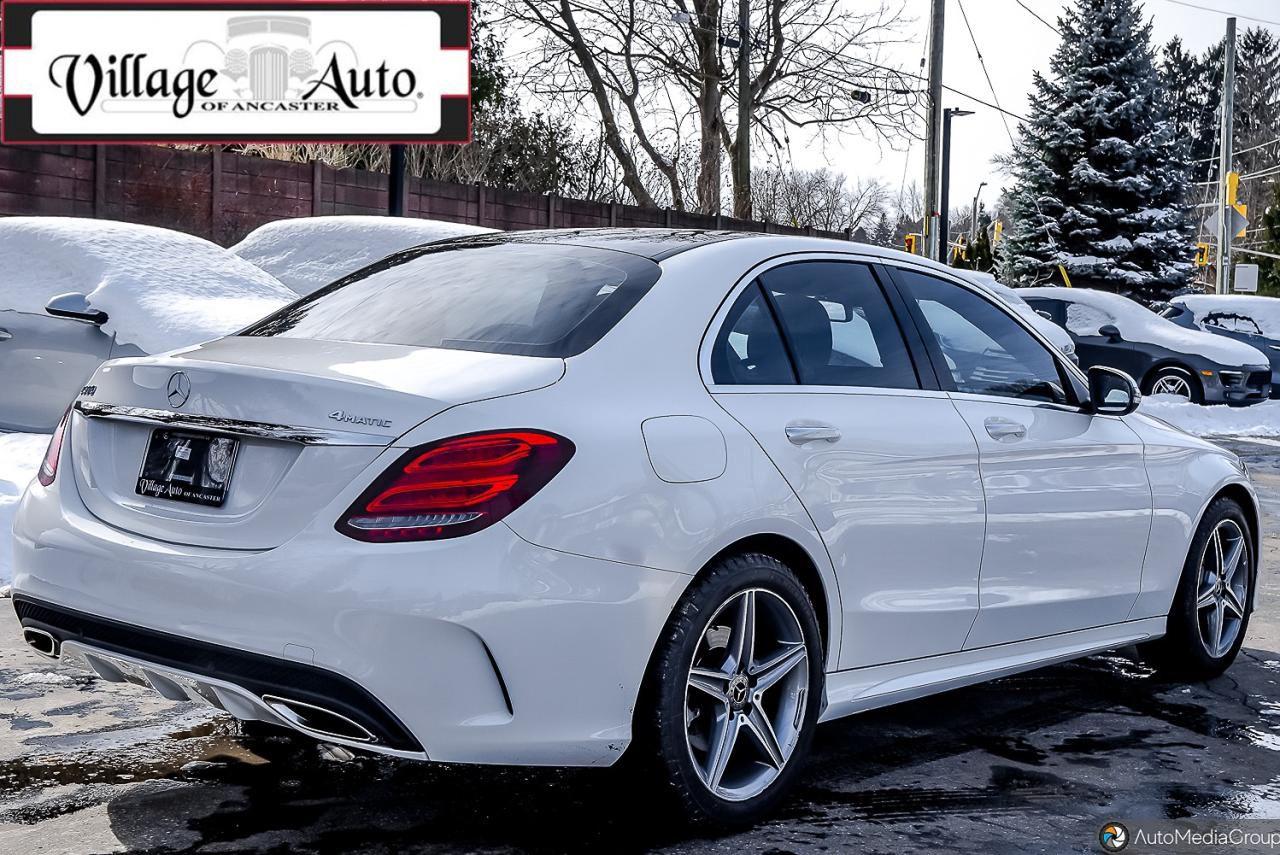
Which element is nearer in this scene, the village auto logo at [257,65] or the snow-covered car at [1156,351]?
the village auto logo at [257,65]

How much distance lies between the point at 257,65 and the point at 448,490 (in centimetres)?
1392

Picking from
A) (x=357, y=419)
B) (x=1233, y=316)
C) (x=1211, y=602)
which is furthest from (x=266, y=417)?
(x=1233, y=316)

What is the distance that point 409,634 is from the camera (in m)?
3.16

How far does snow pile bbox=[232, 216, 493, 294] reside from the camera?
9812 millimetres

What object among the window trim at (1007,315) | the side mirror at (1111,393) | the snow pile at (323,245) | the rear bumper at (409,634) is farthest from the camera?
the snow pile at (323,245)

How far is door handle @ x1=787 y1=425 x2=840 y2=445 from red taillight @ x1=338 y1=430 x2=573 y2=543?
85 cm

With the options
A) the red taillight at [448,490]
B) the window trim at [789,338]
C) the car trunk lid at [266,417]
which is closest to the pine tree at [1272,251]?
the window trim at [789,338]

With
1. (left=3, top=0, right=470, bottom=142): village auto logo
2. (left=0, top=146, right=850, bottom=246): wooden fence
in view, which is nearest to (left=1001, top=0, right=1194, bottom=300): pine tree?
(left=0, top=146, right=850, bottom=246): wooden fence

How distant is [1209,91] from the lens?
95688 millimetres

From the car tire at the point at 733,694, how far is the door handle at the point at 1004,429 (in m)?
1.05

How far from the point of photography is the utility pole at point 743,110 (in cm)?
3228

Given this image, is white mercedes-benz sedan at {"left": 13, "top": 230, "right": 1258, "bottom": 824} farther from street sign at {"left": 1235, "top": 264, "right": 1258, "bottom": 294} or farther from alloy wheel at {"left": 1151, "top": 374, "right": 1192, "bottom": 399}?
street sign at {"left": 1235, "top": 264, "right": 1258, "bottom": 294}

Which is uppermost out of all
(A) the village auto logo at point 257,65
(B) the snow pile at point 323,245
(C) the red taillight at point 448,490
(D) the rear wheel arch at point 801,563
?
(A) the village auto logo at point 257,65

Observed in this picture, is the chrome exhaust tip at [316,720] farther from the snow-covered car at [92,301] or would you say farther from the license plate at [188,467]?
the snow-covered car at [92,301]
